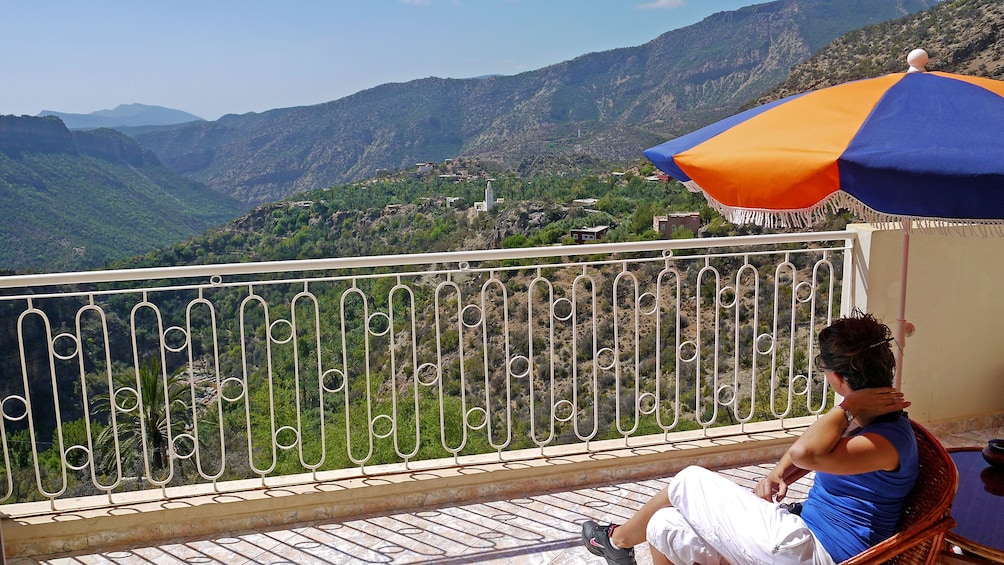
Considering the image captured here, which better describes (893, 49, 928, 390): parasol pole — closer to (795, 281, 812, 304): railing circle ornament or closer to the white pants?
(795, 281, 812, 304): railing circle ornament

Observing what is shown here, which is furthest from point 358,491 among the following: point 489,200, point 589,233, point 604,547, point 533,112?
point 533,112

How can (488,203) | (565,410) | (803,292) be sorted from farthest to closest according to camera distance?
(488,203)
(803,292)
(565,410)

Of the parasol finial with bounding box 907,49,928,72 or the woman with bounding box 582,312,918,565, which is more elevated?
the parasol finial with bounding box 907,49,928,72

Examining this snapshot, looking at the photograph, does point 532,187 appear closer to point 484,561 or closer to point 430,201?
point 430,201

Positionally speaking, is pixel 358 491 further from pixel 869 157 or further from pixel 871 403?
pixel 869 157

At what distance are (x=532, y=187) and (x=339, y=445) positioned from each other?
17.7 metres

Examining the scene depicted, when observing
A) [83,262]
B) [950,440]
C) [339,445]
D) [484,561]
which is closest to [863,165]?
[484,561]

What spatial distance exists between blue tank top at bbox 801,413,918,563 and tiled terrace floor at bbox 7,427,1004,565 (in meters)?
0.99

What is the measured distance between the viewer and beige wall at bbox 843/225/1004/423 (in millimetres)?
3523

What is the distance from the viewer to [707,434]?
349 centimetres

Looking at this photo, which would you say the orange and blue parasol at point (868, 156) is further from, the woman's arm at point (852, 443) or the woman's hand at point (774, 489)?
the woman's hand at point (774, 489)

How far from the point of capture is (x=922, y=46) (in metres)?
19.6

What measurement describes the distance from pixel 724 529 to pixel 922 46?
72.7 ft

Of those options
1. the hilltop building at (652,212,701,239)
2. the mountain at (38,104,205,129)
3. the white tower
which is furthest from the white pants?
the mountain at (38,104,205,129)
